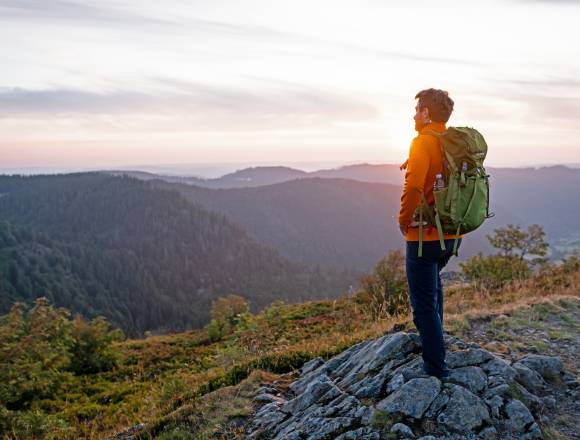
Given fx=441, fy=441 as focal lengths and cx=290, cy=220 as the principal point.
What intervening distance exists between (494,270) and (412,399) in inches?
487

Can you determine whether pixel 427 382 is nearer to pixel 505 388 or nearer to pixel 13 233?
pixel 505 388

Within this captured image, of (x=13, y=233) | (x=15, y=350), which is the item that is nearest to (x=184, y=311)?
(x=13, y=233)

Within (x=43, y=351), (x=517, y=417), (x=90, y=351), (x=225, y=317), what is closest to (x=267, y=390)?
(x=517, y=417)

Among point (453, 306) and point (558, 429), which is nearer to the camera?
point (558, 429)

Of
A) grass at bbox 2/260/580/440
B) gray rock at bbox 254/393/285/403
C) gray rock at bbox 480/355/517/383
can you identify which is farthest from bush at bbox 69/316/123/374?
gray rock at bbox 480/355/517/383

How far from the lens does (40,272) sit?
145750mm

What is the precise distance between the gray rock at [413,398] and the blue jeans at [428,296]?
0.24 metres

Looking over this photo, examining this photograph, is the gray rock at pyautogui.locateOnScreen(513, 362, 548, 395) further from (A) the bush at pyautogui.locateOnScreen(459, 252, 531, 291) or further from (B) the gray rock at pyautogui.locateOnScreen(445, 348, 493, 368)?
(A) the bush at pyautogui.locateOnScreen(459, 252, 531, 291)

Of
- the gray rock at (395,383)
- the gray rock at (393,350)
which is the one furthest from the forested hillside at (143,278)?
the gray rock at (395,383)

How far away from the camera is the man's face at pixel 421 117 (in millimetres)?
5484

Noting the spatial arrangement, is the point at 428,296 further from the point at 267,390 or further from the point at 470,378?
the point at 267,390

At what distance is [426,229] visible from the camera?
17.8 feet

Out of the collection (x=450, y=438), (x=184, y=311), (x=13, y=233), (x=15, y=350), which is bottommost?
(x=184, y=311)

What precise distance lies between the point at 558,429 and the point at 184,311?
473ft
